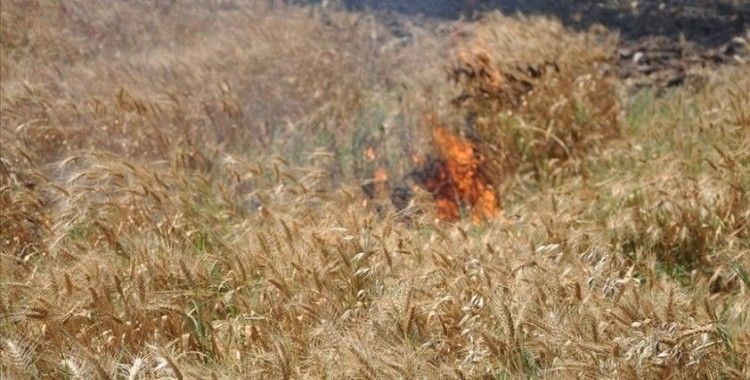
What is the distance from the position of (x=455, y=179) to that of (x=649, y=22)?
3.82 m

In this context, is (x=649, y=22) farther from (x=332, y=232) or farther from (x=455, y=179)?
(x=332, y=232)

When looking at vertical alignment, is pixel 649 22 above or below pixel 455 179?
above

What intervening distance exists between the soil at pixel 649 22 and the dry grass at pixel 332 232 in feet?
2.36

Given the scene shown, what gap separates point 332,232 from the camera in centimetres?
338

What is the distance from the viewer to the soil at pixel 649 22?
709 cm

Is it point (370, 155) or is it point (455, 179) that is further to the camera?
point (370, 155)

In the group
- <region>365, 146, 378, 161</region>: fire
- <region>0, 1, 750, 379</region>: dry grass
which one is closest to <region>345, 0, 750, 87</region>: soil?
<region>0, 1, 750, 379</region>: dry grass

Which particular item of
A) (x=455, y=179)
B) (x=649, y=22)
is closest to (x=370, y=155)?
(x=455, y=179)

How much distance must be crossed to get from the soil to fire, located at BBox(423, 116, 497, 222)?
1.94m

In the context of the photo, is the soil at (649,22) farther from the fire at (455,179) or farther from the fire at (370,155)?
the fire at (370,155)

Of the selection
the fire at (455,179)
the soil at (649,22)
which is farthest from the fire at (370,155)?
the soil at (649,22)

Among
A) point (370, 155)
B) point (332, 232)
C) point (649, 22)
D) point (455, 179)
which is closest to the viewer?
point (332, 232)

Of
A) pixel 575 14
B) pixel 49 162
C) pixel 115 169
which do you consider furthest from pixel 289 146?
pixel 575 14

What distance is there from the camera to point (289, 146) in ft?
17.9
